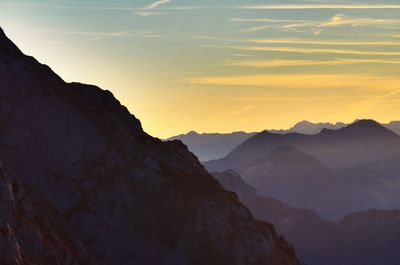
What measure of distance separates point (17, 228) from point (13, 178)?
504 inches

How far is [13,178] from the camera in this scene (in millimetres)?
166875

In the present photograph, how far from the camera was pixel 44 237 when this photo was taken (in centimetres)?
17450

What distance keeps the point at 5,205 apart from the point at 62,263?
28.2 m

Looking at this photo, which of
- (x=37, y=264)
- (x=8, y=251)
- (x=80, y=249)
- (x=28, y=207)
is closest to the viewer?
(x=8, y=251)

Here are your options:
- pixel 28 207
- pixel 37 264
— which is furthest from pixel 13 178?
pixel 37 264

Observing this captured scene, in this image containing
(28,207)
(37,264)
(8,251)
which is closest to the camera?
(8,251)

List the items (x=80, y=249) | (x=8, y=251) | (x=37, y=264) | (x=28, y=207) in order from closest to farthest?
(x=8, y=251), (x=37, y=264), (x=28, y=207), (x=80, y=249)

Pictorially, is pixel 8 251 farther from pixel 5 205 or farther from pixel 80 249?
pixel 80 249

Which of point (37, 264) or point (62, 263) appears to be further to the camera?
point (62, 263)

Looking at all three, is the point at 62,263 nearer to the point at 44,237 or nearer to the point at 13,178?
the point at 44,237

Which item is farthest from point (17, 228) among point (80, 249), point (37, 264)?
point (80, 249)

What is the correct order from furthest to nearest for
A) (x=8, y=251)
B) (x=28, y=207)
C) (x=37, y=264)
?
(x=28, y=207) < (x=37, y=264) < (x=8, y=251)

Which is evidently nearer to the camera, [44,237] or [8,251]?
[8,251]

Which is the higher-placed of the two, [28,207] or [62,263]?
[28,207]
